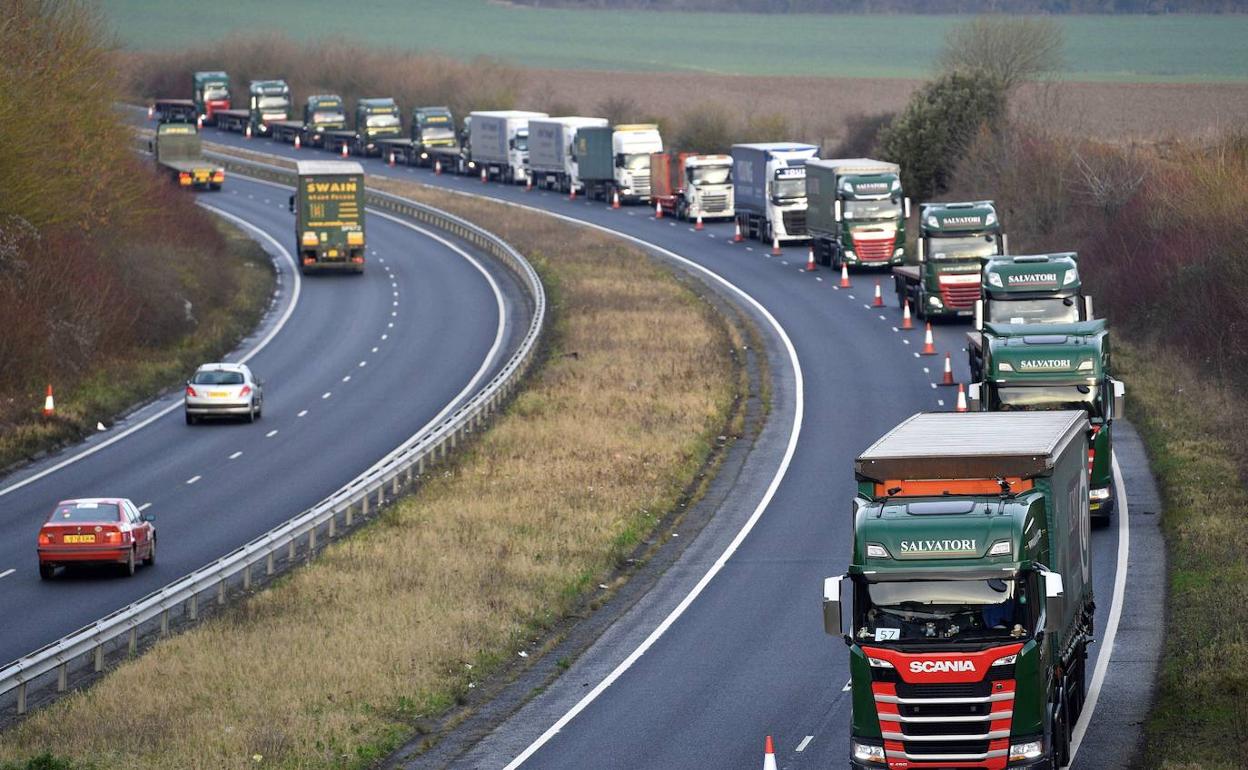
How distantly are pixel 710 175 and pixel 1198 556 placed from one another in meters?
62.6

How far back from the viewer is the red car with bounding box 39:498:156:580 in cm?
3406

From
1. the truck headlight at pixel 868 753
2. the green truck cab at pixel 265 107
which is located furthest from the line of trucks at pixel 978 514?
the green truck cab at pixel 265 107

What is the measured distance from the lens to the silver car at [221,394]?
51.8 m

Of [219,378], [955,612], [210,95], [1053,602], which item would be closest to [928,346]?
[219,378]

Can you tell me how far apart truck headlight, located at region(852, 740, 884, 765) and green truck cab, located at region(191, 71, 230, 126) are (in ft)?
456

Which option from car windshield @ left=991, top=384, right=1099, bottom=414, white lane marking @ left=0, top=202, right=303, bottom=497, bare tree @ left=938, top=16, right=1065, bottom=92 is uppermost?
bare tree @ left=938, top=16, right=1065, bottom=92

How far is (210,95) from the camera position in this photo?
153 m

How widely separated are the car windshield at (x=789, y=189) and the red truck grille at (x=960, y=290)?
20.0 metres

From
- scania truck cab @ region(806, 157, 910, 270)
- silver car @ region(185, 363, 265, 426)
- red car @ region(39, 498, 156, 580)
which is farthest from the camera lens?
scania truck cab @ region(806, 157, 910, 270)

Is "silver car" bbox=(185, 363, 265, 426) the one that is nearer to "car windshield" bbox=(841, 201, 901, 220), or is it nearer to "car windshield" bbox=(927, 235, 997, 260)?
"car windshield" bbox=(927, 235, 997, 260)

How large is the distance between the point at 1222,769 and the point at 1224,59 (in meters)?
129

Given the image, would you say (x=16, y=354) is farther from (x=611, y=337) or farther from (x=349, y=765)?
(x=349, y=765)

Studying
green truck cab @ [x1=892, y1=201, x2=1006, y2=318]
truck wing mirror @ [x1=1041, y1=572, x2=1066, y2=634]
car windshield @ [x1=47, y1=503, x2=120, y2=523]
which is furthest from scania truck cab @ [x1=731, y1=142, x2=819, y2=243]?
truck wing mirror @ [x1=1041, y1=572, x2=1066, y2=634]

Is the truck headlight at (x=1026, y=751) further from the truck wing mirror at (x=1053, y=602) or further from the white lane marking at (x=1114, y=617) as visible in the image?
the white lane marking at (x=1114, y=617)
